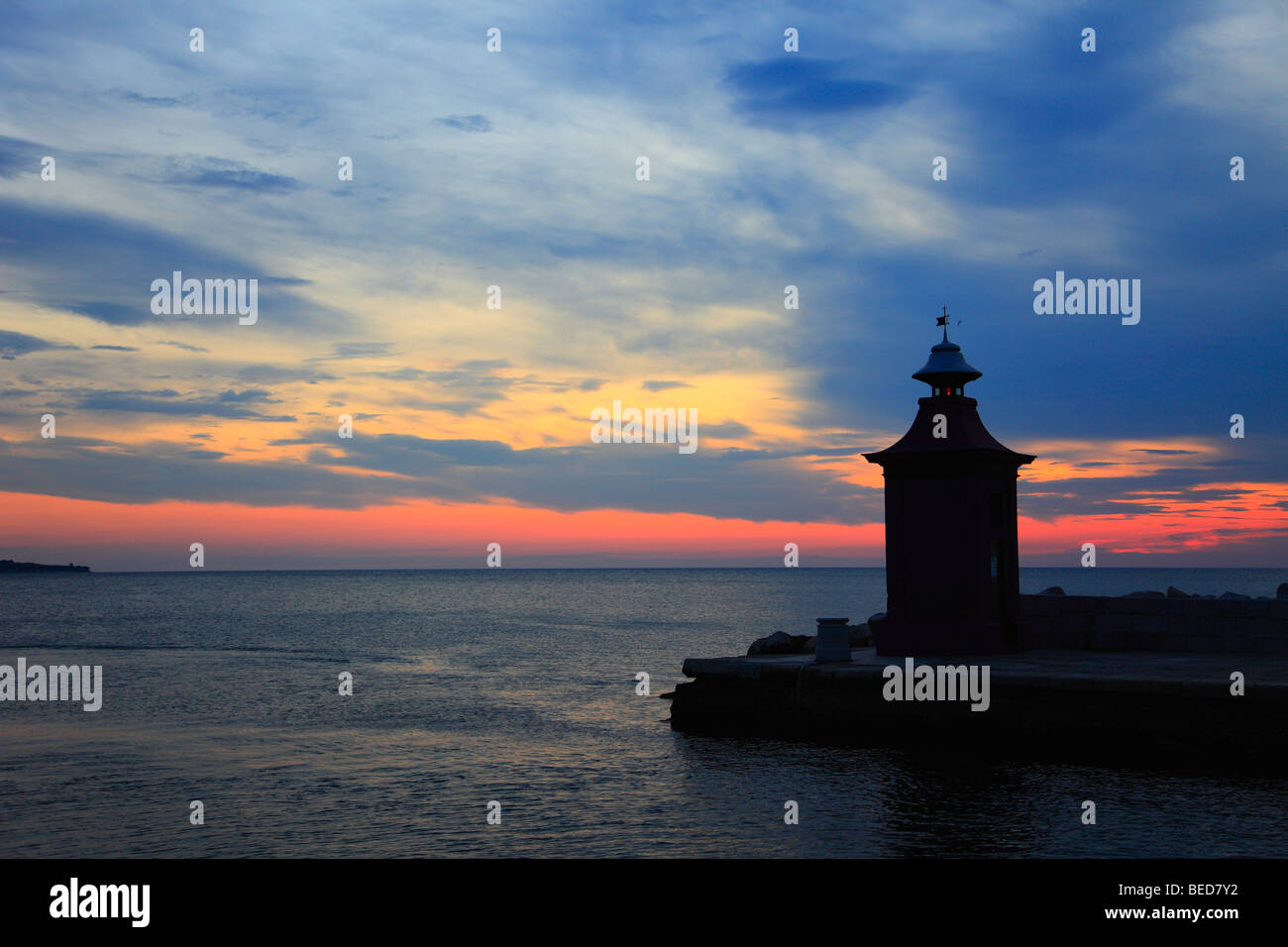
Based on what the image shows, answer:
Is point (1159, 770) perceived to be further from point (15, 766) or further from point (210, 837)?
point (15, 766)

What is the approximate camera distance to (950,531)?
2438 cm

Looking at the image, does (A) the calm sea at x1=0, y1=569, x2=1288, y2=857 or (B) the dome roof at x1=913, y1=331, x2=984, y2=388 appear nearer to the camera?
(A) the calm sea at x1=0, y1=569, x2=1288, y2=857

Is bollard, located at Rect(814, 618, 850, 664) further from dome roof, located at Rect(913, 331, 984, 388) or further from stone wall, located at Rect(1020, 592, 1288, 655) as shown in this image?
dome roof, located at Rect(913, 331, 984, 388)

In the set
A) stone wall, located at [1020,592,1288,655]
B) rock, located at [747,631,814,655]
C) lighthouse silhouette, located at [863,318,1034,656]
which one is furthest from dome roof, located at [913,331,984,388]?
rock, located at [747,631,814,655]

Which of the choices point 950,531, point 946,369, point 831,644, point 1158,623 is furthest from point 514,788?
point 1158,623

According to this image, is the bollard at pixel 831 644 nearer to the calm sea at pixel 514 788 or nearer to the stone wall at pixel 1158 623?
the calm sea at pixel 514 788

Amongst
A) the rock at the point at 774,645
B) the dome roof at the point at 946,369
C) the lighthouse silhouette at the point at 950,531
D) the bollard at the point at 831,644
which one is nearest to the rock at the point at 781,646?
the rock at the point at 774,645

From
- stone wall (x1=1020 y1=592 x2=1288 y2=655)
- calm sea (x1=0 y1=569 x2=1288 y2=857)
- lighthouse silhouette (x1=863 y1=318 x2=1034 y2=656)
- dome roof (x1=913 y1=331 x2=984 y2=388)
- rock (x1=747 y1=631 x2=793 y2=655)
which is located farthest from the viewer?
rock (x1=747 y1=631 x2=793 y2=655)

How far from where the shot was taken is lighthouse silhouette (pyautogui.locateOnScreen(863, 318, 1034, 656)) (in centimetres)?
2425

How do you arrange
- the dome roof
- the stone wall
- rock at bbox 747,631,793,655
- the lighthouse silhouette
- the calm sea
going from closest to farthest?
the calm sea → the stone wall → the lighthouse silhouette → the dome roof → rock at bbox 747,631,793,655

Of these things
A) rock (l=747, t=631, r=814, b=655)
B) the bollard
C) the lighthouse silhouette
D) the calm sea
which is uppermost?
the lighthouse silhouette

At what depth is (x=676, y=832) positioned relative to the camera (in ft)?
53.7

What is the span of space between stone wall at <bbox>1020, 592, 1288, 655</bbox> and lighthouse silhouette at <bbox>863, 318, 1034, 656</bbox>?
3.99ft
